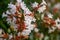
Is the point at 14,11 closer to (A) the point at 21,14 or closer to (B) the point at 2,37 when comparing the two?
(A) the point at 21,14

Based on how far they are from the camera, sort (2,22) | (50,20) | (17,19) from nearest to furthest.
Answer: (17,19) → (2,22) → (50,20)

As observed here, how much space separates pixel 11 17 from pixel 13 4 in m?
0.15

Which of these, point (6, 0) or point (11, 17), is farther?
point (6, 0)

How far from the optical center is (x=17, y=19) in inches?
82.7

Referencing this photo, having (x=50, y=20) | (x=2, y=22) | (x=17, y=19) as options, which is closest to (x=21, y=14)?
(x=17, y=19)

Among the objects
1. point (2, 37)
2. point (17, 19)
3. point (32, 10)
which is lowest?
point (2, 37)

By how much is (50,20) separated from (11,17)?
0.47m

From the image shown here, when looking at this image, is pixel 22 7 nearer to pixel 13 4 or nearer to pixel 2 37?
pixel 13 4

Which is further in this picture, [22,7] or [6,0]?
[6,0]

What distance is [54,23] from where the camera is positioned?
2.42 meters

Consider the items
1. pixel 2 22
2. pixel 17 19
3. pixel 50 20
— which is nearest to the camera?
pixel 17 19

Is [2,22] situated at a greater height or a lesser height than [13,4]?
lesser

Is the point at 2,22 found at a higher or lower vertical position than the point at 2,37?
higher

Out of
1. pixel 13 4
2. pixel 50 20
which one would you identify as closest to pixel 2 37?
pixel 13 4
